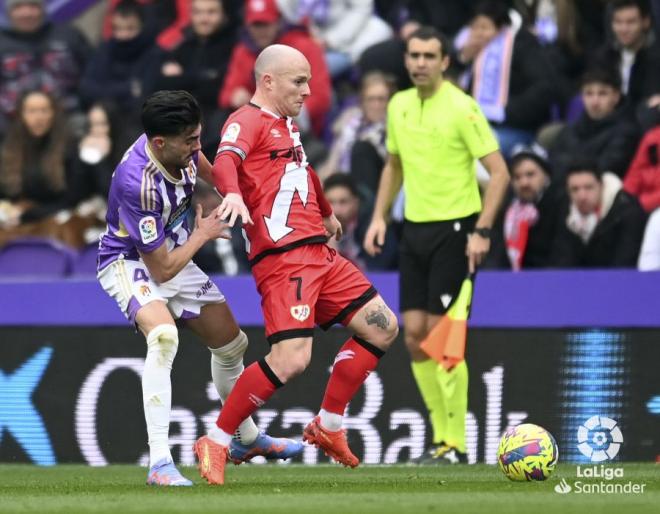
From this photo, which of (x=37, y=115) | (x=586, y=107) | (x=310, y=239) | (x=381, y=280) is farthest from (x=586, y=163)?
(x=37, y=115)

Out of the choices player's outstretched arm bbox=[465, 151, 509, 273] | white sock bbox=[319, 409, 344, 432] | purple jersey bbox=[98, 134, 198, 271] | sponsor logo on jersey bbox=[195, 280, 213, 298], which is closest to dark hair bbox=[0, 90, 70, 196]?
player's outstretched arm bbox=[465, 151, 509, 273]

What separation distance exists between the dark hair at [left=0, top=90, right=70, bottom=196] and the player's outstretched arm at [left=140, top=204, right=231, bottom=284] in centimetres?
653

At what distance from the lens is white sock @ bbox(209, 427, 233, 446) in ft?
28.2

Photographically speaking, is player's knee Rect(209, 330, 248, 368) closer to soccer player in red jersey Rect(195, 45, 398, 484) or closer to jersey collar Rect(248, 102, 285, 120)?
soccer player in red jersey Rect(195, 45, 398, 484)

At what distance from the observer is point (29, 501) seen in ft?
26.2

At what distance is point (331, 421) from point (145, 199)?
163 cm

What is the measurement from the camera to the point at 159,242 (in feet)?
27.9

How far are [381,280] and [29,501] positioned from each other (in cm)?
462

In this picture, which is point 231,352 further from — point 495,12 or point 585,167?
point 495,12

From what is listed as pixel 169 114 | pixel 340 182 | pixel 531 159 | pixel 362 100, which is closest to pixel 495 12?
pixel 362 100

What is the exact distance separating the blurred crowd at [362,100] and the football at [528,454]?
4067 millimetres

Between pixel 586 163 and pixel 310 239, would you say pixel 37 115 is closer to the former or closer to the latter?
pixel 586 163

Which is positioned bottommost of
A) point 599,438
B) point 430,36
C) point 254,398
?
point 599,438

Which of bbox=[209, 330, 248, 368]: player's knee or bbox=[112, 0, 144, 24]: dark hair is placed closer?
bbox=[209, 330, 248, 368]: player's knee
